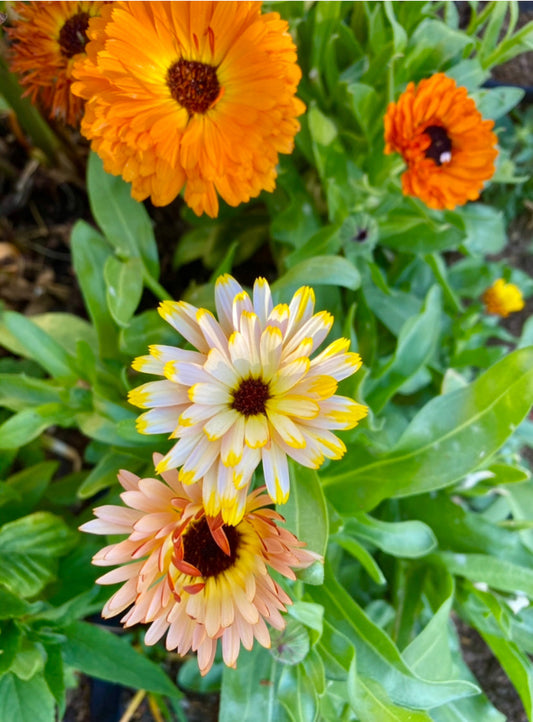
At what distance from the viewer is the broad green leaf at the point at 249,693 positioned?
0.88 metres

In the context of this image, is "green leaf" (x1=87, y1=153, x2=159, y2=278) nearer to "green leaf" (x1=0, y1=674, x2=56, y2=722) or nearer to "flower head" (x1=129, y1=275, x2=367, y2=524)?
"flower head" (x1=129, y1=275, x2=367, y2=524)

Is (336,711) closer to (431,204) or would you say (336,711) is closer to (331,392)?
(331,392)

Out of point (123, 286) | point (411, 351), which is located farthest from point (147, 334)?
point (411, 351)

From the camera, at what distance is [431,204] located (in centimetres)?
88

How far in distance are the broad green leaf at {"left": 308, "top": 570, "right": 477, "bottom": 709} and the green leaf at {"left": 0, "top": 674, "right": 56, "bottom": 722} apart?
1.27 ft

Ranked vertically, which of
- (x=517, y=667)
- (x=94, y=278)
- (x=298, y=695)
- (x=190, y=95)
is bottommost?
(x=517, y=667)

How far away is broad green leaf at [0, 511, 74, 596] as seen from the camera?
2.76 feet

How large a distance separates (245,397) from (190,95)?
1.36 feet

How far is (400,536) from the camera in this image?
91 cm

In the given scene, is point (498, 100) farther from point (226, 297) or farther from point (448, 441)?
point (226, 297)

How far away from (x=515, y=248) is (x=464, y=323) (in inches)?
21.4

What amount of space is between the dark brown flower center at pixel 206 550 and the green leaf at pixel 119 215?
56 cm

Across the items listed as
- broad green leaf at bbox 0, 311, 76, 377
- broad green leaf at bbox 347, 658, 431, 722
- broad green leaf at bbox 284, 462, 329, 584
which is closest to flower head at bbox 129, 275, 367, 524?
broad green leaf at bbox 284, 462, 329, 584

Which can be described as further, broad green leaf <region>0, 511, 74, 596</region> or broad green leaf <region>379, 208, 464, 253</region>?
broad green leaf <region>379, 208, 464, 253</region>
